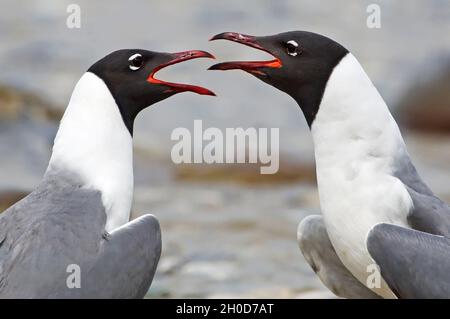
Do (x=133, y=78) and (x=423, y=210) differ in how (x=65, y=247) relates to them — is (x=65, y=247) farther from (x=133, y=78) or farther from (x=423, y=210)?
(x=423, y=210)

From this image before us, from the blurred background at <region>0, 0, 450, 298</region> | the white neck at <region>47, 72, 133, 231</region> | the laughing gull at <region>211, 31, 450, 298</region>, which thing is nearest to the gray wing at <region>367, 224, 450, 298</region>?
the laughing gull at <region>211, 31, 450, 298</region>

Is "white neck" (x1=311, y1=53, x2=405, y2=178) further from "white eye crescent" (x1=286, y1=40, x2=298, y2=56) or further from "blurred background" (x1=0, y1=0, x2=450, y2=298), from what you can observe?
"blurred background" (x1=0, y1=0, x2=450, y2=298)

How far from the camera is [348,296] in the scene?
5.16 metres

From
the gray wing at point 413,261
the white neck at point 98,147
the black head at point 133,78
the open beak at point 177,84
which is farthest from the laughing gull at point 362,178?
the white neck at point 98,147

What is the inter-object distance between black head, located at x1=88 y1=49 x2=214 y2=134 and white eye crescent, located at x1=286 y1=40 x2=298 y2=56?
0.35 meters

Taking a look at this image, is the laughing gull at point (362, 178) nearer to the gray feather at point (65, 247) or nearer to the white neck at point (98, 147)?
the white neck at point (98, 147)

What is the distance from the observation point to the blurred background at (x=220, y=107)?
29.7ft

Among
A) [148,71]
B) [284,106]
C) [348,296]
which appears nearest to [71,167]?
[148,71]

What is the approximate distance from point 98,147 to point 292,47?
3.15ft

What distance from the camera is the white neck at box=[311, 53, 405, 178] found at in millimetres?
4754

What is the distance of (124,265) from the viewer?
14.5 feet

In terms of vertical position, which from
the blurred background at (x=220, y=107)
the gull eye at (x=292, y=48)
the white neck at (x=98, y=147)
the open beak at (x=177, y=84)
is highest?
the gull eye at (x=292, y=48)

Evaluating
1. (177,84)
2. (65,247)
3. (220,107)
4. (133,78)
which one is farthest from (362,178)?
(220,107)

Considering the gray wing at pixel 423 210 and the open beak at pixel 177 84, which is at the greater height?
the open beak at pixel 177 84
